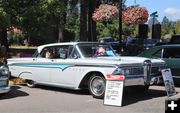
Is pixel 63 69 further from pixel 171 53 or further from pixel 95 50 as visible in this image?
pixel 171 53

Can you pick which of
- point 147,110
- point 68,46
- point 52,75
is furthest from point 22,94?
point 147,110

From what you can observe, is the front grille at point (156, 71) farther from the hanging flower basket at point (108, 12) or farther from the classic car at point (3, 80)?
the hanging flower basket at point (108, 12)

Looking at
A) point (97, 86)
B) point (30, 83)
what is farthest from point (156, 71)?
point (30, 83)

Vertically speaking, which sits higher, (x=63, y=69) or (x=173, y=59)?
(x=173, y=59)

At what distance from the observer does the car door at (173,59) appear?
14.0 metres

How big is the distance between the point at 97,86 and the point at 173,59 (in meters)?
3.53

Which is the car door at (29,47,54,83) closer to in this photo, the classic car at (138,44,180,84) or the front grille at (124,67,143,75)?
the front grille at (124,67,143,75)

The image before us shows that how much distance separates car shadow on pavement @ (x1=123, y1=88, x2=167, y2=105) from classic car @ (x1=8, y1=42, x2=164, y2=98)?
285mm

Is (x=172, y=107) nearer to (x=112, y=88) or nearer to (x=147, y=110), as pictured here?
(x=147, y=110)

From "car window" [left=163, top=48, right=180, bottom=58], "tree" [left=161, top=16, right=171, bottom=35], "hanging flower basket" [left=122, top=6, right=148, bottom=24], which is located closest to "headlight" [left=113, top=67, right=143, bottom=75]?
"car window" [left=163, top=48, right=180, bottom=58]

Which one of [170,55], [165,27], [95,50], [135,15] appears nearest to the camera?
[95,50]

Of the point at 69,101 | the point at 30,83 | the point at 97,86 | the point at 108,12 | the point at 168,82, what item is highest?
the point at 108,12

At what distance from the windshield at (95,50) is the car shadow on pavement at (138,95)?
126 centimetres

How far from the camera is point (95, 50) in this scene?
Answer: 12.9 metres
